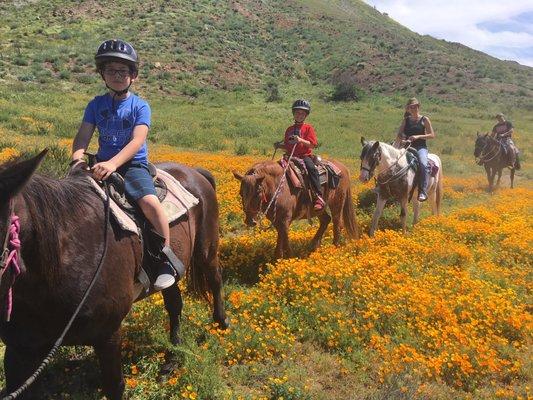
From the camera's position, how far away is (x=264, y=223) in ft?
31.7

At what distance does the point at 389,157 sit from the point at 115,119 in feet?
23.6

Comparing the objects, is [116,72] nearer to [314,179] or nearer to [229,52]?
[314,179]

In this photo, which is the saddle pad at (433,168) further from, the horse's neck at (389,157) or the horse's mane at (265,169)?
the horse's mane at (265,169)

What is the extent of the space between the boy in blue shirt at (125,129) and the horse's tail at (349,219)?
19.7 ft

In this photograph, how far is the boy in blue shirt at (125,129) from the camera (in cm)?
360

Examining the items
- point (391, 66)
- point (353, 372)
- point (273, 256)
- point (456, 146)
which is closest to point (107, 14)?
point (391, 66)

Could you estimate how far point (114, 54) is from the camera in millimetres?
3525

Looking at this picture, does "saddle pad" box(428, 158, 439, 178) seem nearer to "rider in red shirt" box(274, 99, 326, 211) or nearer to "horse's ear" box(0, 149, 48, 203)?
"rider in red shirt" box(274, 99, 326, 211)

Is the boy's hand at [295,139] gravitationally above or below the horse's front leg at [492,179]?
above

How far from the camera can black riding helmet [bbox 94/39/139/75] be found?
3533 mm

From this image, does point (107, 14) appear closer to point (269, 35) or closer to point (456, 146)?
point (269, 35)

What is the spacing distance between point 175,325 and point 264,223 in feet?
15.8

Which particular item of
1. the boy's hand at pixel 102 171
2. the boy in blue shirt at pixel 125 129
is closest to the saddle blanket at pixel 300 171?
the boy in blue shirt at pixel 125 129

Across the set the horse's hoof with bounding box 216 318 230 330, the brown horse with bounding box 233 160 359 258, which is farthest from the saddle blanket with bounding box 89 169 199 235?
the brown horse with bounding box 233 160 359 258
